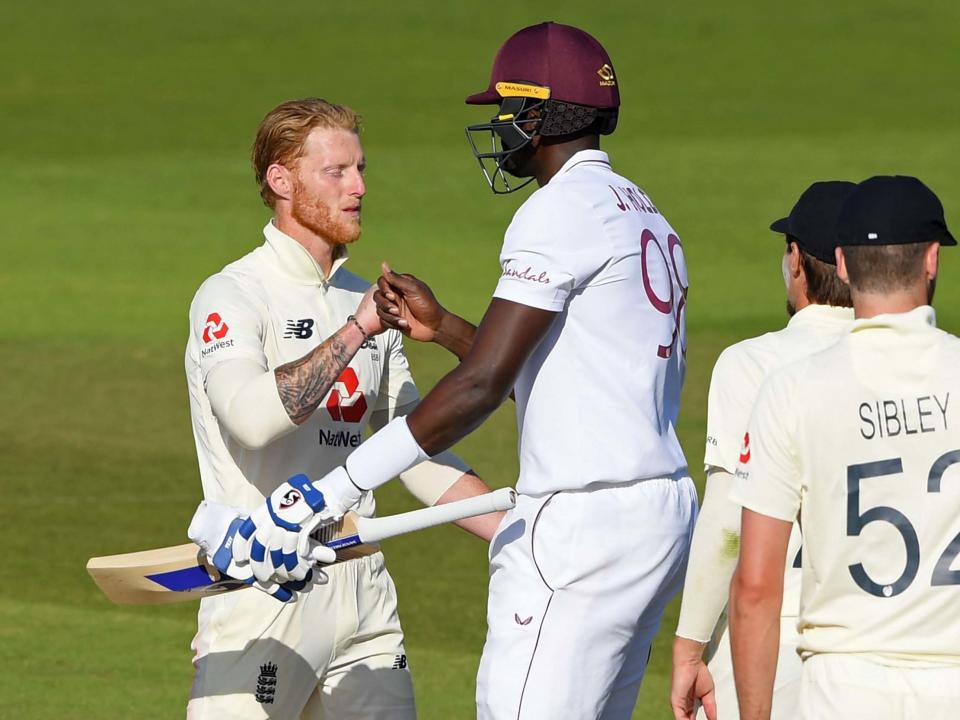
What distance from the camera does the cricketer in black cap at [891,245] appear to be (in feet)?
14.0

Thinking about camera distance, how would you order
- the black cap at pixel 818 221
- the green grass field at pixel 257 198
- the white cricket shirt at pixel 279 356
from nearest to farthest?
1. the black cap at pixel 818 221
2. the white cricket shirt at pixel 279 356
3. the green grass field at pixel 257 198

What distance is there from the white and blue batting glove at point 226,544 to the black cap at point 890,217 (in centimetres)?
171

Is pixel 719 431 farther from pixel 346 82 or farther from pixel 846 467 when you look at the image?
pixel 346 82

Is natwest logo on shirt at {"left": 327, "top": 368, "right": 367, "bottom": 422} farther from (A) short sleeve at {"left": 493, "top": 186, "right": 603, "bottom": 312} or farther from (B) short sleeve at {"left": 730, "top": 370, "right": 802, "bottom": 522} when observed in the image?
(B) short sleeve at {"left": 730, "top": 370, "right": 802, "bottom": 522}

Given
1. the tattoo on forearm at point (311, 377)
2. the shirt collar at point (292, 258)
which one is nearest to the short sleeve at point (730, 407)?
the tattoo on forearm at point (311, 377)

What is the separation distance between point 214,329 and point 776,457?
2.17 m

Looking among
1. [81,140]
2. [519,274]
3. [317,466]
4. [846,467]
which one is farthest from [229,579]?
[81,140]

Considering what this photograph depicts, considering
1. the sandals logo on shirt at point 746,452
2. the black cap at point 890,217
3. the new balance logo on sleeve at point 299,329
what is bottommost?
the sandals logo on shirt at point 746,452

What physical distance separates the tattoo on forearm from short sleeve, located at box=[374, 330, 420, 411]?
2.48 ft

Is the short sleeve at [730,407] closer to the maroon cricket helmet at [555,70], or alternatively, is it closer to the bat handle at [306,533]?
the maroon cricket helmet at [555,70]

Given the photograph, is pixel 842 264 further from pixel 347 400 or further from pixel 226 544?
pixel 347 400

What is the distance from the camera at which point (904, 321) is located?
4234 millimetres

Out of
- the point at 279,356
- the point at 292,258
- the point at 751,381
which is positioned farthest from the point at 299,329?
the point at 751,381

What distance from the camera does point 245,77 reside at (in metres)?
39.5
